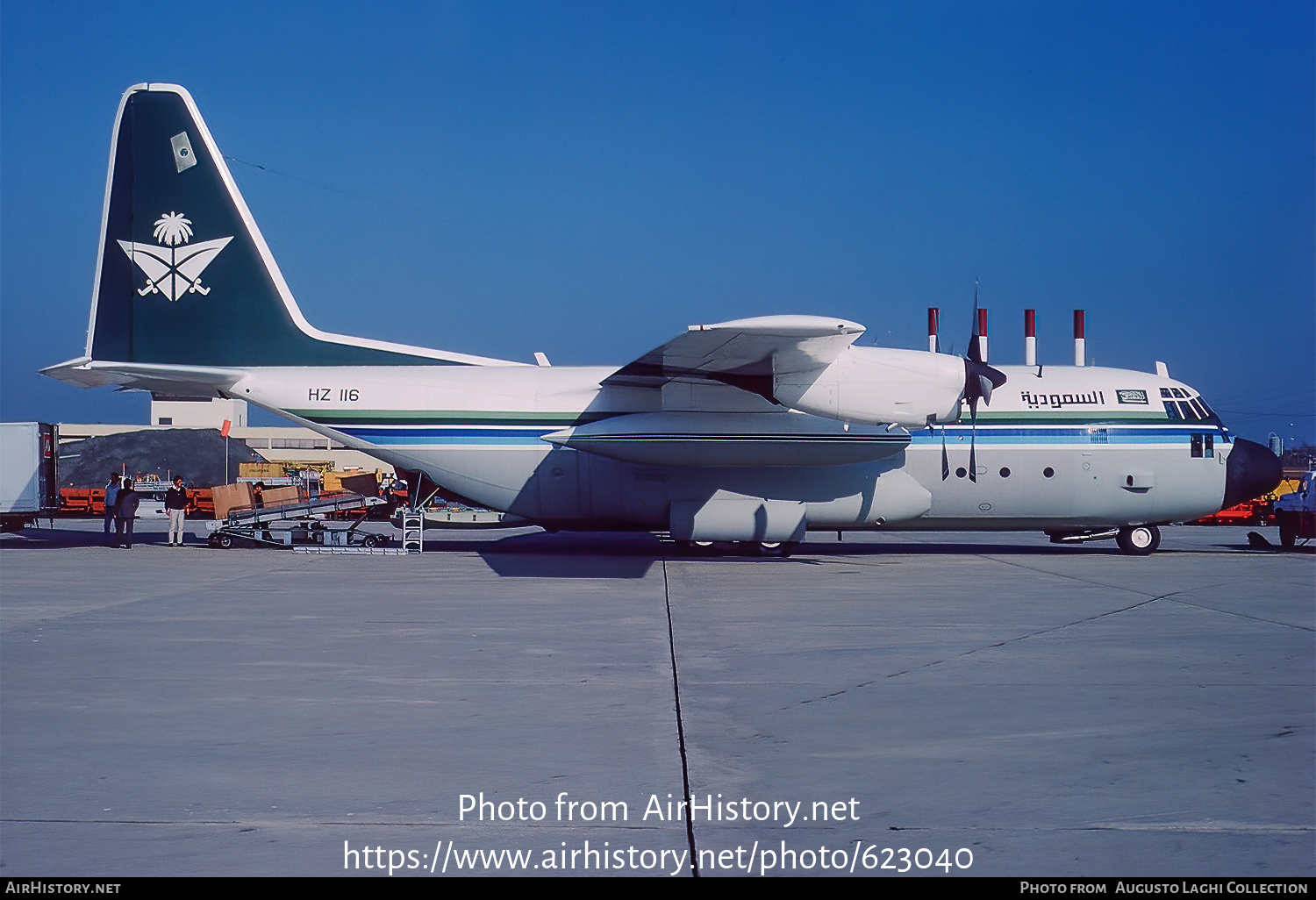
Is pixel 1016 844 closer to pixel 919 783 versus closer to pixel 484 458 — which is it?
pixel 919 783

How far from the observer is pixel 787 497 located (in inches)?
725

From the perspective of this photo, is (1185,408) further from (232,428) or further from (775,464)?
(232,428)

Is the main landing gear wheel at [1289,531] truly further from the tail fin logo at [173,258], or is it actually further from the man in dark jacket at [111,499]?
the man in dark jacket at [111,499]

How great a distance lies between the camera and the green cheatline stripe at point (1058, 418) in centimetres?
1916

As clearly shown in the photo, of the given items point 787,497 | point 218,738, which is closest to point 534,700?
point 218,738

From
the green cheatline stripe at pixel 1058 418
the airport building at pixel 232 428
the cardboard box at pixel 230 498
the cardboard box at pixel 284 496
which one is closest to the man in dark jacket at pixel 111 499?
the cardboard box at pixel 230 498

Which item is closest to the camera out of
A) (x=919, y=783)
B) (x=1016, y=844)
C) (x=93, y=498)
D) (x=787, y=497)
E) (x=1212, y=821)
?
(x=1016, y=844)

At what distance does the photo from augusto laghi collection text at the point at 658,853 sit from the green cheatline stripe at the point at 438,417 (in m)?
13.8

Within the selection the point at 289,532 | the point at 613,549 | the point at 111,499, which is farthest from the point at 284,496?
the point at 613,549

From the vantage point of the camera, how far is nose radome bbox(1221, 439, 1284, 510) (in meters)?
19.4

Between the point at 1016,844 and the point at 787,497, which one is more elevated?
the point at 787,497

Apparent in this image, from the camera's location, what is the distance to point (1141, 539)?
67.2ft

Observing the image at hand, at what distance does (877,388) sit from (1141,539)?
26.9ft

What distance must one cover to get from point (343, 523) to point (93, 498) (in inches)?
611
